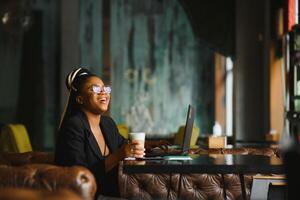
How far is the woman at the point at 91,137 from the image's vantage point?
371cm

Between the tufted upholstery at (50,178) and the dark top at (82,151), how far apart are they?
3.42 feet

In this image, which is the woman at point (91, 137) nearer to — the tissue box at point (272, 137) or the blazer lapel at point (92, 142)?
the blazer lapel at point (92, 142)

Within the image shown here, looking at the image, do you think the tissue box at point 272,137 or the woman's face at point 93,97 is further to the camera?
the tissue box at point 272,137

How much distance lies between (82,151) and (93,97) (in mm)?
331

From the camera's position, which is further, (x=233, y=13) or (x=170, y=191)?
(x=233, y=13)

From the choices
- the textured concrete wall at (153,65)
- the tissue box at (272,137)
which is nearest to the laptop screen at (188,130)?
the tissue box at (272,137)

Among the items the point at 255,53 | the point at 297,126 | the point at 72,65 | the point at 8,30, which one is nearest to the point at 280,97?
the point at 255,53

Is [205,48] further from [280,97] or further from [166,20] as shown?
[280,97]

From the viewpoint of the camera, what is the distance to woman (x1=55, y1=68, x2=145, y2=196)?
Answer: 3.71 m

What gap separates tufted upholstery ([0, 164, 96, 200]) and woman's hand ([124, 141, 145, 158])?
97 centimetres

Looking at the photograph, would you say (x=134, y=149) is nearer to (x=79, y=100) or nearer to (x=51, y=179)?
(x=79, y=100)

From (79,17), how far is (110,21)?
1.72 feet

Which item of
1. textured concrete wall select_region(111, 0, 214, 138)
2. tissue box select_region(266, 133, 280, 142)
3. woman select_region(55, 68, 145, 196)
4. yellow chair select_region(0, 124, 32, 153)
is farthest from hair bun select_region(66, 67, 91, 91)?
textured concrete wall select_region(111, 0, 214, 138)

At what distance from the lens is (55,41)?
12414mm
